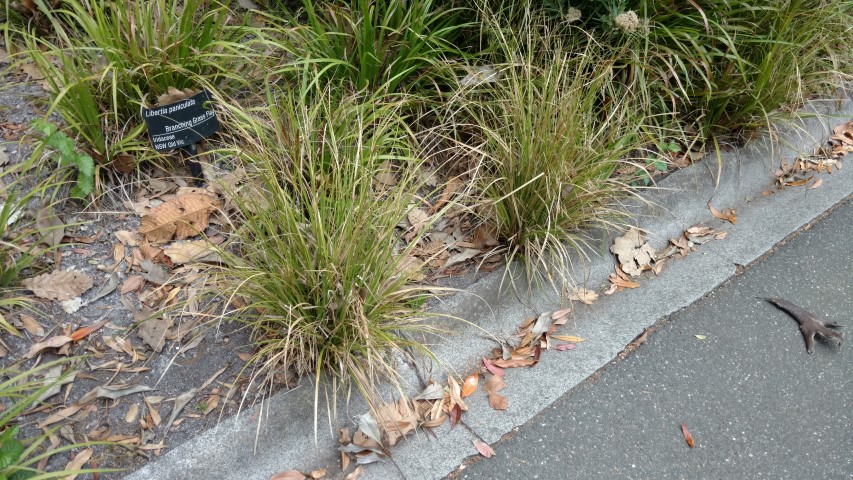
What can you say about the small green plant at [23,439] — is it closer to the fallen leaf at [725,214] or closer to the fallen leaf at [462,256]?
the fallen leaf at [462,256]

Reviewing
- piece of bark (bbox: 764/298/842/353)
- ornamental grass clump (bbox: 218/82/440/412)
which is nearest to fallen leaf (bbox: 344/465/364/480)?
ornamental grass clump (bbox: 218/82/440/412)

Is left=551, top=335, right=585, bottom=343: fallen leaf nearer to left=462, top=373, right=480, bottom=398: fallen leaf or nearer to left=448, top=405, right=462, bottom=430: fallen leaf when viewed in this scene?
left=462, top=373, right=480, bottom=398: fallen leaf

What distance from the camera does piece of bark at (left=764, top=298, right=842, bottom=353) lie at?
3109mm

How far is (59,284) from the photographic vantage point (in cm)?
272

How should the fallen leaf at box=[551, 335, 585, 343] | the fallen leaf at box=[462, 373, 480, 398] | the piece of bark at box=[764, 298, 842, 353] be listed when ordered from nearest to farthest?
the fallen leaf at box=[462, 373, 480, 398]
the fallen leaf at box=[551, 335, 585, 343]
the piece of bark at box=[764, 298, 842, 353]

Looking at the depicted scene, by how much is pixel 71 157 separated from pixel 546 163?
1930 millimetres

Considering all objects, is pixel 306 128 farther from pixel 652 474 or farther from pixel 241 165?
pixel 652 474

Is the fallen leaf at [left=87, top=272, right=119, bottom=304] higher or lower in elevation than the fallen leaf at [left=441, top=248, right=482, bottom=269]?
higher

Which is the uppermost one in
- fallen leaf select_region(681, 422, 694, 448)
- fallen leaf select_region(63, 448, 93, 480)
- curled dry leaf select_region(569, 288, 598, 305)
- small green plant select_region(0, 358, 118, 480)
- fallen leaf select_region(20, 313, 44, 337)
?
fallen leaf select_region(20, 313, 44, 337)

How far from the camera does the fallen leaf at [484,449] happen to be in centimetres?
254

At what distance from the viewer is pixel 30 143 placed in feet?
10.2

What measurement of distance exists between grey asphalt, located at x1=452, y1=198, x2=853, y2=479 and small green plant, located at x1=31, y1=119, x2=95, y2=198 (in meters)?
1.88

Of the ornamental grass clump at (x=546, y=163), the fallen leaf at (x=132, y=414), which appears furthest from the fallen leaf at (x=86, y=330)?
the ornamental grass clump at (x=546, y=163)

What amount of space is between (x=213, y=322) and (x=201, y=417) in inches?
15.4
